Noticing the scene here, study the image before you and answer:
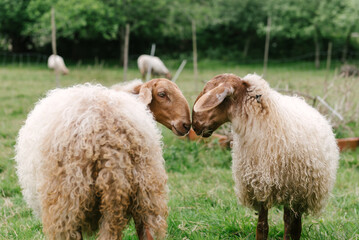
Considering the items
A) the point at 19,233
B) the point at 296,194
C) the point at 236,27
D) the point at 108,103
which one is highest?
the point at 236,27

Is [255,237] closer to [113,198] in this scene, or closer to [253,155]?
[253,155]

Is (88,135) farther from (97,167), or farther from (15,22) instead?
(15,22)

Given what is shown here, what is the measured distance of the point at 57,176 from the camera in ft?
8.01

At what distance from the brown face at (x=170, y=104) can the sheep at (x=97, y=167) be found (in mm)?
777

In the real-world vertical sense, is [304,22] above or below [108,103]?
above

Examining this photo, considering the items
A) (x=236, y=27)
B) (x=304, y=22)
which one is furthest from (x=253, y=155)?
(x=236, y=27)

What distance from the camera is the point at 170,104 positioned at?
3.55 metres

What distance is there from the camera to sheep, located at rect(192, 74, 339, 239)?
10.6 ft

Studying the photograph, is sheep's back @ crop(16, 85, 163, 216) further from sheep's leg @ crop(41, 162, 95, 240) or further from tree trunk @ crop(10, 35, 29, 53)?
tree trunk @ crop(10, 35, 29, 53)

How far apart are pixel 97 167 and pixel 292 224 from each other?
2.09 meters

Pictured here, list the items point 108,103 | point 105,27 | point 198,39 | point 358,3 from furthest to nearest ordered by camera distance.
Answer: point 198,39 < point 105,27 < point 358,3 < point 108,103

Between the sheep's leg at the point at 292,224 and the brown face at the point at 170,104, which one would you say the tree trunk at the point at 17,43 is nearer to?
the brown face at the point at 170,104

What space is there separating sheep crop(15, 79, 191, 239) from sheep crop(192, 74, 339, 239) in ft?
2.78

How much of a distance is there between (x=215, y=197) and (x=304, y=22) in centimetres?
2474
